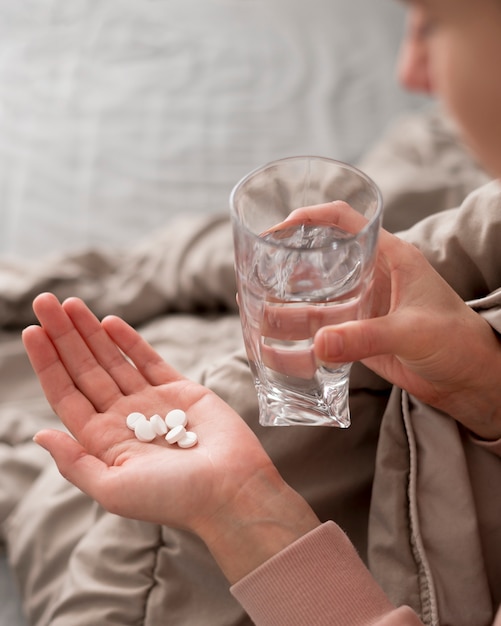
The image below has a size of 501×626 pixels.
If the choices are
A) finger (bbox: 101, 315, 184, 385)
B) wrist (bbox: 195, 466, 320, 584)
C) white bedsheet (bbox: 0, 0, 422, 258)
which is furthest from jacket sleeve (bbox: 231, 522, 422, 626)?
white bedsheet (bbox: 0, 0, 422, 258)

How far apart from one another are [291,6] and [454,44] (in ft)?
5.37

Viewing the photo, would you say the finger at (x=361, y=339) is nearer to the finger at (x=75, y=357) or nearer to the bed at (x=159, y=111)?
the finger at (x=75, y=357)

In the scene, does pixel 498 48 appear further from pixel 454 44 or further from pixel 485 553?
pixel 485 553

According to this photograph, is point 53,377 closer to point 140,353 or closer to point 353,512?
point 140,353

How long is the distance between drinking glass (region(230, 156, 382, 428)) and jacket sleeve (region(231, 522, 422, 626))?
0.50ft

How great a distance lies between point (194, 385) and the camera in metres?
0.90

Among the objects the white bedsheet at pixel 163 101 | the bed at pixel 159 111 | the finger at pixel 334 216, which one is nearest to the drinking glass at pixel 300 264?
the finger at pixel 334 216

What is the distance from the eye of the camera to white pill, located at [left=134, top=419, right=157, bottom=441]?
0.84 meters

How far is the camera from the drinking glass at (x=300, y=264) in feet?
2.32

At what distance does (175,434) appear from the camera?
2.72ft

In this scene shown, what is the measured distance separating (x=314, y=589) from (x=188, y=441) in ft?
0.61

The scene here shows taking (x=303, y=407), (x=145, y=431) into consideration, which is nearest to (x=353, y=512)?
(x=303, y=407)

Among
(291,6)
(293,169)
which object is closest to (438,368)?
(293,169)

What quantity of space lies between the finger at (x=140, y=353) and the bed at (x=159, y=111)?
328 millimetres
